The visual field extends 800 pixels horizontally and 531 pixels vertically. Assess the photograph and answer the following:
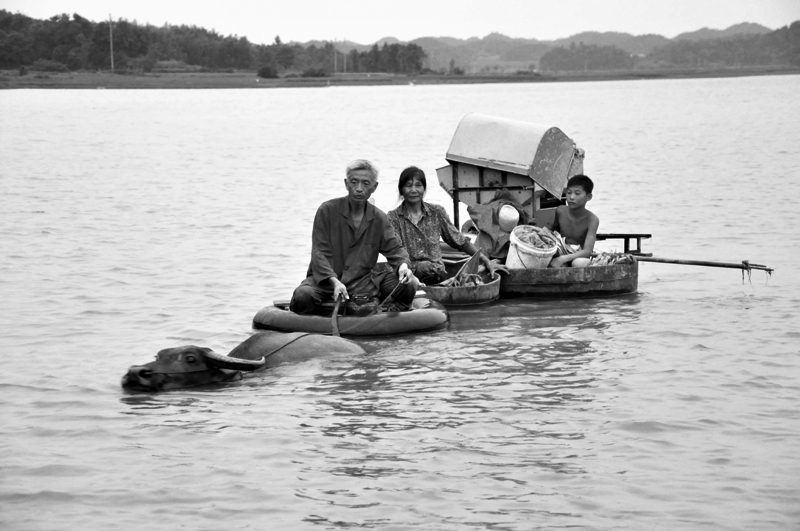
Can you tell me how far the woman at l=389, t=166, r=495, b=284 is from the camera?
1028 centimetres

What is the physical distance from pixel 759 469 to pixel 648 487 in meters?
→ 0.71

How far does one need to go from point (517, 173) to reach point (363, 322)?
367cm

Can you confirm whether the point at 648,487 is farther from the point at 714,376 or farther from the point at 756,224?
the point at 756,224

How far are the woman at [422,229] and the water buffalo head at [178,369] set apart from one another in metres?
3.02

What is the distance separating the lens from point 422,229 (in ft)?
33.9

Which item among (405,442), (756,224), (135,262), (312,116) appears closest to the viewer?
→ (405,442)

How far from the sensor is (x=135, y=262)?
14008mm

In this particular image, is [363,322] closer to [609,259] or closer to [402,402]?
[402,402]

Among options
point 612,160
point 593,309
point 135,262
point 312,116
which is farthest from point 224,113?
point 593,309

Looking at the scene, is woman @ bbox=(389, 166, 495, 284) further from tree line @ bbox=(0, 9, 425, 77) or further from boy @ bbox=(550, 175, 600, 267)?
tree line @ bbox=(0, 9, 425, 77)

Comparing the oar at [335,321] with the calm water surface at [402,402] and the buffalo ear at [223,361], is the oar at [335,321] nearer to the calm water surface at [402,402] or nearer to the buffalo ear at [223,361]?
the calm water surface at [402,402]

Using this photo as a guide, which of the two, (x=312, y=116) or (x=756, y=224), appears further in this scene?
(x=312, y=116)

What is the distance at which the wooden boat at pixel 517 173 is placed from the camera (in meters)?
11.2

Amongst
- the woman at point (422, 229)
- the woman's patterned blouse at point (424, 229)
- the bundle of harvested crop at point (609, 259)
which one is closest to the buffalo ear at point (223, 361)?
the woman at point (422, 229)
